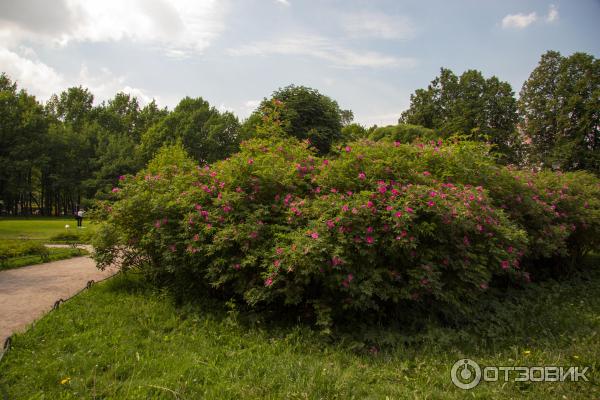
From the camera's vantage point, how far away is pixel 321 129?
59.1ft

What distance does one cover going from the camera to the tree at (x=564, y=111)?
2541cm

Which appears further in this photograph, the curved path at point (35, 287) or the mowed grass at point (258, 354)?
the curved path at point (35, 287)

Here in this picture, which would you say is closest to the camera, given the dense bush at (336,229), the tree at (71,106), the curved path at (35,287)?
the dense bush at (336,229)

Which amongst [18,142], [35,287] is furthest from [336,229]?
[18,142]

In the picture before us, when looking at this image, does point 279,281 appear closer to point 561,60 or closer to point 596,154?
point 596,154

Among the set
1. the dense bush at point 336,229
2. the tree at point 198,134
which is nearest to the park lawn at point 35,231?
the dense bush at point 336,229

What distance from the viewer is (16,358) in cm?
360

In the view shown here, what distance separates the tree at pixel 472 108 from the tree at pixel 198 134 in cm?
1829

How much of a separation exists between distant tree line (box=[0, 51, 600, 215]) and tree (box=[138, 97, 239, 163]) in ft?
0.31

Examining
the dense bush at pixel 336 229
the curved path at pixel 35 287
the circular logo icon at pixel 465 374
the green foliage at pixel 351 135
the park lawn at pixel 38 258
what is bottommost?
the circular logo icon at pixel 465 374

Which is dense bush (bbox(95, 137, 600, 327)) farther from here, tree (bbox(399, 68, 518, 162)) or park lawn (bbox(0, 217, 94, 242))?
tree (bbox(399, 68, 518, 162))

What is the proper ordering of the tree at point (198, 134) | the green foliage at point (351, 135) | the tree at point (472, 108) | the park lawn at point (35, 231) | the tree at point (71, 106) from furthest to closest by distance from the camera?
the tree at point (71, 106)
the tree at point (198, 134)
the tree at point (472, 108)
the park lawn at point (35, 231)
the green foliage at point (351, 135)

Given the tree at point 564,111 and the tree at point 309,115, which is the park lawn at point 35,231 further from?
the tree at point 564,111

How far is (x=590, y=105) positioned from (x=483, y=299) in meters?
26.5
